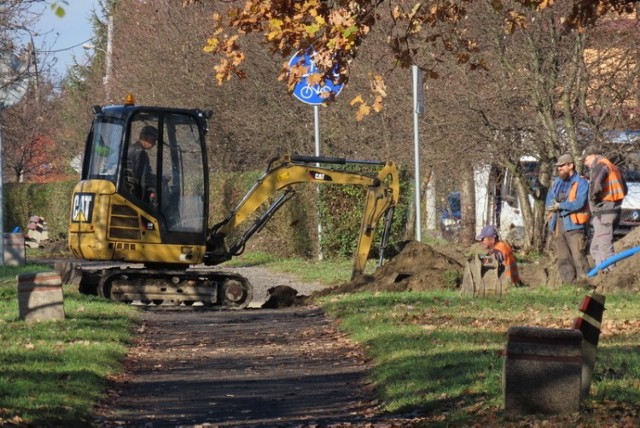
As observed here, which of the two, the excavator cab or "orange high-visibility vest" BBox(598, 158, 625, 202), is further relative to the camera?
the excavator cab

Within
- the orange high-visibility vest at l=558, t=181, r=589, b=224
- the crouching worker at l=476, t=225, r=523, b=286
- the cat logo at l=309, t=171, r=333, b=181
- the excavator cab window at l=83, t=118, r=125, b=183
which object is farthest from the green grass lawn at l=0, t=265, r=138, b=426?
the orange high-visibility vest at l=558, t=181, r=589, b=224

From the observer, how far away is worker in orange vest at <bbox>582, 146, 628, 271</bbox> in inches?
808

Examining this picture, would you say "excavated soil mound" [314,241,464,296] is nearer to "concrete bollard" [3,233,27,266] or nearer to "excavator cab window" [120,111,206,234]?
"excavator cab window" [120,111,206,234]

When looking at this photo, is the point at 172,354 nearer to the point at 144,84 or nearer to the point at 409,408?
the point at 409,408

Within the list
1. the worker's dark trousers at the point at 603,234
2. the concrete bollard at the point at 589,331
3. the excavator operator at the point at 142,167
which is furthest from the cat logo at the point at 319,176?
the concrete bollard at the point at 589,331

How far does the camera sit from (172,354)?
1475 cm

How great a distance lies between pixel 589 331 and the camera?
32.6 feet

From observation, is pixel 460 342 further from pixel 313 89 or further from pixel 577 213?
pixel 313 89

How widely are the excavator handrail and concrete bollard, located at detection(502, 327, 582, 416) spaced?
12.6m

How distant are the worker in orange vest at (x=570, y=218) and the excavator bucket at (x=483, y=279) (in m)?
2.16

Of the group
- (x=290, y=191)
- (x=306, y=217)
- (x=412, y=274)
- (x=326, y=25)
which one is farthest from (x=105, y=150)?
(x=306, y=217)

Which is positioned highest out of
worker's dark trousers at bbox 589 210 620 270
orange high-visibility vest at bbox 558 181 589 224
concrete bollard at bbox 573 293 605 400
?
orange high-visibility vest at bbox 558 181 589 224

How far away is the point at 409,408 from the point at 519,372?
4.55 ft

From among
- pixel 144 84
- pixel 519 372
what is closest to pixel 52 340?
pixel 519 372
